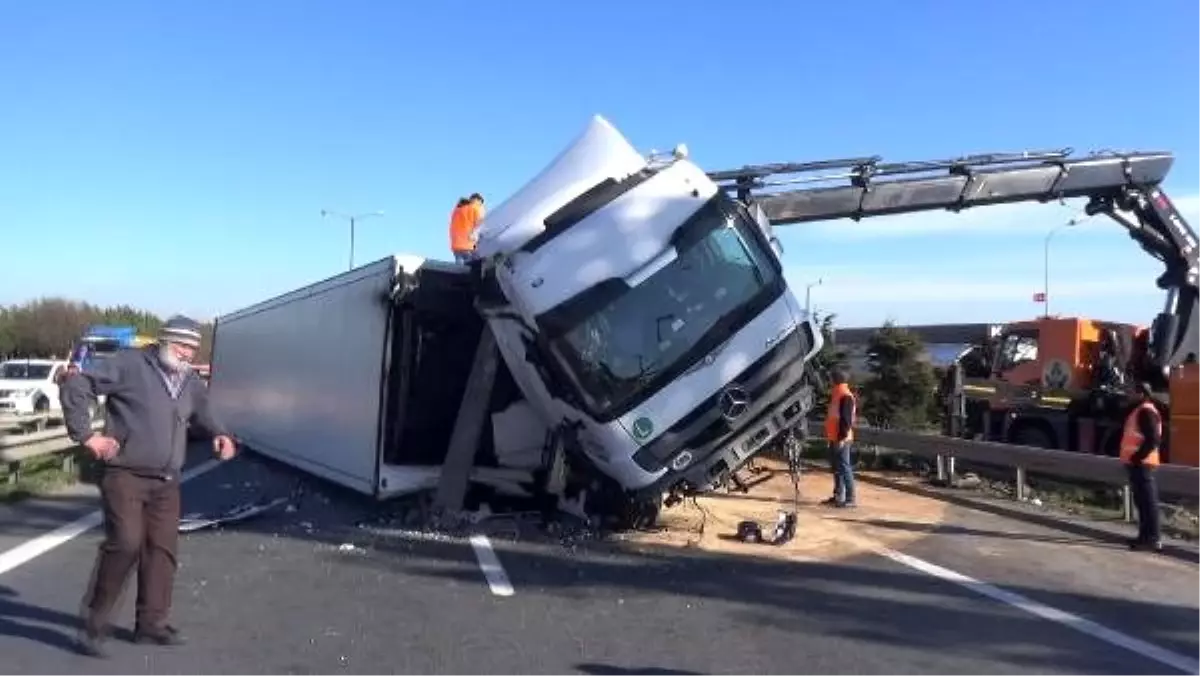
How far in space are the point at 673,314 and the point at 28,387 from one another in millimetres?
29183

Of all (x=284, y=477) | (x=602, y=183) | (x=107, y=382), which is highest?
(x=602, y=183)

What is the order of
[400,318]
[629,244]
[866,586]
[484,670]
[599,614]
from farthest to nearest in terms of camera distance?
[400,318]
[629,244]
[866,586]
[599,614]
[484,670]

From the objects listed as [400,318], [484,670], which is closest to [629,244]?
[400,318]

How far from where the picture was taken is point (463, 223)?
12.6 meters

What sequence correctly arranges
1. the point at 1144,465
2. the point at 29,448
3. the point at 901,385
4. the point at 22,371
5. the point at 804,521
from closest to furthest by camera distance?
the point at 1144,465 → the point at 804,521 → the point at 29,448 → the point at 901,385 → the point at 22,371

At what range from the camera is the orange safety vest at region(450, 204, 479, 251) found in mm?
12297

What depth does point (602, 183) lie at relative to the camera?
10039mm

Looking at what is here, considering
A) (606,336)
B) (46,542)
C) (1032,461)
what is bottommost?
(46,542)

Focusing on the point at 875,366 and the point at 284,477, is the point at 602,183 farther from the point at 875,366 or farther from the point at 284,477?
the point at 875,366

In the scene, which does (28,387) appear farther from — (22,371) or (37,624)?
(37,624)

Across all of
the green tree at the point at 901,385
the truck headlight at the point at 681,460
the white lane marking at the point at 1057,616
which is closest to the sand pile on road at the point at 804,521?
the white lane marking at the point at 1057,616

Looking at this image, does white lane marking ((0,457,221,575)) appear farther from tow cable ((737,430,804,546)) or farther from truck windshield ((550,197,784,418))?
tow cable ((737,430,804,546))

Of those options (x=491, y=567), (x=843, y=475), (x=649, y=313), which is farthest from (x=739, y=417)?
(x=843, y=475)

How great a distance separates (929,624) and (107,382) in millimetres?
5211
